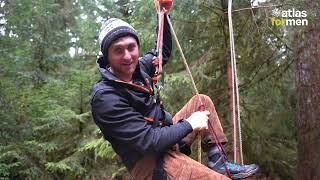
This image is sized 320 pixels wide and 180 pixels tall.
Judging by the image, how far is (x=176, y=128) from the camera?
2480 millimetres

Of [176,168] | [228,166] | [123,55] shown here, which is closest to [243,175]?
[228,166]

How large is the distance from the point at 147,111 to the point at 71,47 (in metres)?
8.32

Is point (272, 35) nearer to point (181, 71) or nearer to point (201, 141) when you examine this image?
point (181, 71)

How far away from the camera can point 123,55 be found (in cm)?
258

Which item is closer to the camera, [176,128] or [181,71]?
[176,128]

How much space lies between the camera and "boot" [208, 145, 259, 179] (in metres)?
2.68

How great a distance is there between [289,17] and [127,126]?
2.82m

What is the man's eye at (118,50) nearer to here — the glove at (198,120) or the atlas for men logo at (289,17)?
the glove at (198,120)

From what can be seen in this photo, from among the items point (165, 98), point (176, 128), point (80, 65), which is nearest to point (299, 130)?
point (165, 98)

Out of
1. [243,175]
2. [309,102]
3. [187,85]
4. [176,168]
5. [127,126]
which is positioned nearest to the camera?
[127,126]

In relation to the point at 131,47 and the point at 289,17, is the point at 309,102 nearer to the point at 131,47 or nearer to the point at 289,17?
the point at 289,17

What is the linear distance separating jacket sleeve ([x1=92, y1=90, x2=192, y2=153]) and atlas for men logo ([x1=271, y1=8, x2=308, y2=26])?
2.48 meters

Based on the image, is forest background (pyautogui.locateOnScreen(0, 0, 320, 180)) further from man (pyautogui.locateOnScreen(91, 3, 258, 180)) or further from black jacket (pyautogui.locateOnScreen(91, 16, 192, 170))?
black jacket (pyautogui.locateOnScreen(91, 16, 192, 170))

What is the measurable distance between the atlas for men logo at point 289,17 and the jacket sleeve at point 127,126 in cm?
248
